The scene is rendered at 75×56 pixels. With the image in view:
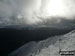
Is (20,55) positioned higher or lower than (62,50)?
lower

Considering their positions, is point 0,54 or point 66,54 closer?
point 66,54

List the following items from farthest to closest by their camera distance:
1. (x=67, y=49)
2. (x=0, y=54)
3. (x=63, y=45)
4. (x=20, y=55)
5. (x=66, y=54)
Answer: (x=0, y=54)
(x=20, y=55)
(x=63, y=45)
(x=67, y=49)
(x=66, y=54)

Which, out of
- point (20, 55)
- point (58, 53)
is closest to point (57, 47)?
point (58, 53)

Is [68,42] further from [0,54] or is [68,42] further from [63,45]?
[0,54]

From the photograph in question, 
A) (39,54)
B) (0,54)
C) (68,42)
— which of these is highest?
(68,42)

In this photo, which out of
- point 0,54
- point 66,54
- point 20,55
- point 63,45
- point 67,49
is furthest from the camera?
point 0,54

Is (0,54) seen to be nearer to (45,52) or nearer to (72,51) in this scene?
(45,52)

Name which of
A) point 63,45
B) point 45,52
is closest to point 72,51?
point 63,45

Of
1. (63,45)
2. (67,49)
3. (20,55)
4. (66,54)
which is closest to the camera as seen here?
(66,54)

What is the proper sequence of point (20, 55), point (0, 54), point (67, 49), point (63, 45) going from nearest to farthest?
point (67, 49) < point (63, 45) < point (20, 55) < point (0, 54)
